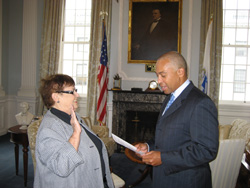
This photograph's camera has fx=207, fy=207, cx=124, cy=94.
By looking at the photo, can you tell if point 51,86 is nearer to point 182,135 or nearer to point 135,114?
point 182,135

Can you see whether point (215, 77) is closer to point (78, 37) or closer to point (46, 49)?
point (78, 37)

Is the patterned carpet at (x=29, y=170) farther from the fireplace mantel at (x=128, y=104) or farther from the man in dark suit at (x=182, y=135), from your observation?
the man in dark suit at (x=182, y=135)

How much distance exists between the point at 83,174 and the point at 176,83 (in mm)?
961

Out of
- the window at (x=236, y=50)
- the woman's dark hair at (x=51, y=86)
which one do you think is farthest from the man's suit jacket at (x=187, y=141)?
the window at (x=236, y=50)

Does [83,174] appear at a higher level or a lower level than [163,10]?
lower

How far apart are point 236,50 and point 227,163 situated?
4.23m

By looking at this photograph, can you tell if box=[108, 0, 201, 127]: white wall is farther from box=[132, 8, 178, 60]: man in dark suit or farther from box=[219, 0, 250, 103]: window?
box=[219, 0, 250, 103]: window

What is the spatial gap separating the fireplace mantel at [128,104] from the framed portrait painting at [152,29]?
2.85ft

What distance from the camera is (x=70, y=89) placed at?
5.57ft

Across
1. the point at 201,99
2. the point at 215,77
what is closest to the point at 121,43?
the point at 215,77

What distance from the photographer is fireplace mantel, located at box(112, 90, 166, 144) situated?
495 centimetres

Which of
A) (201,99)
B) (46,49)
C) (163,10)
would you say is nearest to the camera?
(201,99)

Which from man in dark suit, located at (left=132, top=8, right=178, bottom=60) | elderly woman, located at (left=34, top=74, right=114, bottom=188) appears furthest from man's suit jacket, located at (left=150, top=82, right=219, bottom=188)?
man in dark suit, located at (left=132, top=8, right=178, bottom=60)

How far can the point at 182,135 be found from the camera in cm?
140
